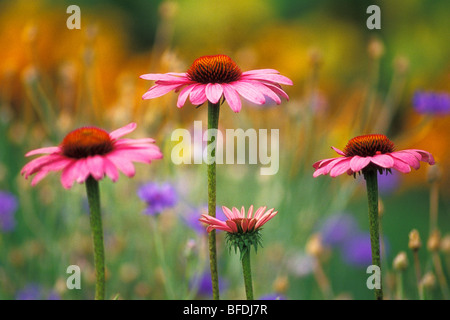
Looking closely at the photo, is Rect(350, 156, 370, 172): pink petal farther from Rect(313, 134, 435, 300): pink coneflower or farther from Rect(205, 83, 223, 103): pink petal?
Rect(205, 83, 223, 103): pink petal

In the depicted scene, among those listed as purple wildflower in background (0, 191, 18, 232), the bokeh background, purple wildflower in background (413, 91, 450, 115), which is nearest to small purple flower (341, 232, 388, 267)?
the bokeh background

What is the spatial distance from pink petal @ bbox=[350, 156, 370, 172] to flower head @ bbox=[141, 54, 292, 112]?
108 mm

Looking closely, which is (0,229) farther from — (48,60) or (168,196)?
(48,60)

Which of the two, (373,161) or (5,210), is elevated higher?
(5,210)

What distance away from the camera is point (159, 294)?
1403 mm

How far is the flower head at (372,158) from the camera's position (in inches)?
24.4

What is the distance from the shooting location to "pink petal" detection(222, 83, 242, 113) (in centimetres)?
64

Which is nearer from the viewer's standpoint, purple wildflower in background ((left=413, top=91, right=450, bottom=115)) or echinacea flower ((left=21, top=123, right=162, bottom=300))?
echinacea flower ((left=21, top=123, right=162, bottom=300))

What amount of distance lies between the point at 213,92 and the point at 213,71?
0.18 ft

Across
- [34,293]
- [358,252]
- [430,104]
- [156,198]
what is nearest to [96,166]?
[156,198]

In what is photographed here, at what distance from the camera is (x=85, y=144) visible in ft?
2.11

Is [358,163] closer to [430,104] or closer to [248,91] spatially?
[248,91]

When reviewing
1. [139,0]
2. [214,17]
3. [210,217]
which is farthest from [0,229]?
[139,0]
